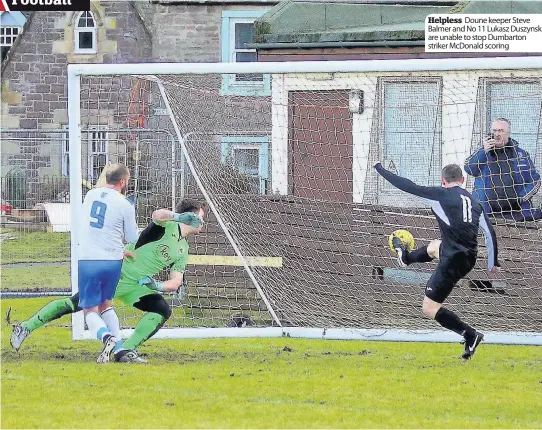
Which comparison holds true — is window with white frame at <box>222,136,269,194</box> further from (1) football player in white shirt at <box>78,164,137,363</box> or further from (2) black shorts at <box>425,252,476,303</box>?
(2) black shorts at <box>425,252,476,303</box>

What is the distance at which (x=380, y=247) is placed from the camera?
1256 centimetres

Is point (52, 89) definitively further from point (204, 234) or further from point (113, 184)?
point (113, 184)

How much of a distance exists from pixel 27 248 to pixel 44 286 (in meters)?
0.76

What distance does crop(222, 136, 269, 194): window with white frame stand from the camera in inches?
544

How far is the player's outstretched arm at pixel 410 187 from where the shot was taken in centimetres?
1019

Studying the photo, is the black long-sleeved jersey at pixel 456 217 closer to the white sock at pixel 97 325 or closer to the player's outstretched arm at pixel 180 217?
the player's outstretched arm at pixel 180 217

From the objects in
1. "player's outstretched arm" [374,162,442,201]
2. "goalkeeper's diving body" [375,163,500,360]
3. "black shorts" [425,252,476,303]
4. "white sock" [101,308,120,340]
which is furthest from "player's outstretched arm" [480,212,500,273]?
"white sock" [101,308,120,340]

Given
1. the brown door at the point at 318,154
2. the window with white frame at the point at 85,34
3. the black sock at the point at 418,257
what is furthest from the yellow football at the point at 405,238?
the window with white frame at the point at 85,34

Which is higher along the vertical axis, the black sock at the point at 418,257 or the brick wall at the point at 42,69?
the brick wall at the point at 42,69

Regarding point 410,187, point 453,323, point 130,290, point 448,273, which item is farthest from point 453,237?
point 130,290

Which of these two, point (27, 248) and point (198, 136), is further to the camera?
point (27, 248)

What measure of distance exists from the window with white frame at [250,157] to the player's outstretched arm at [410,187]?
3.57m

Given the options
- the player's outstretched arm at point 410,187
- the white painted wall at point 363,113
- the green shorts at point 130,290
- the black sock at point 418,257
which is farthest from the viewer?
the white painted wall at point 363,113

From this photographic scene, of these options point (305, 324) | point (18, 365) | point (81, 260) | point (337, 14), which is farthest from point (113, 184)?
point (337, 14)
